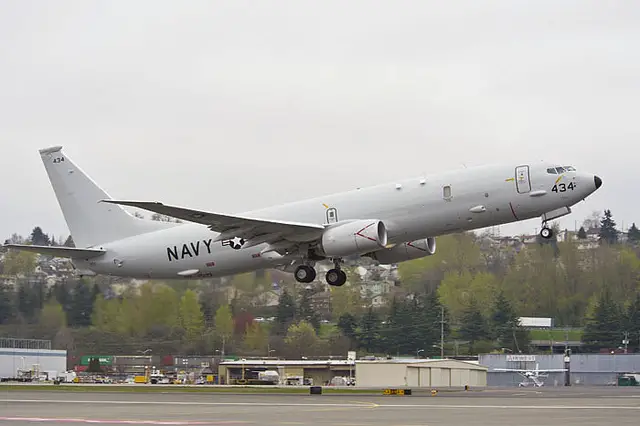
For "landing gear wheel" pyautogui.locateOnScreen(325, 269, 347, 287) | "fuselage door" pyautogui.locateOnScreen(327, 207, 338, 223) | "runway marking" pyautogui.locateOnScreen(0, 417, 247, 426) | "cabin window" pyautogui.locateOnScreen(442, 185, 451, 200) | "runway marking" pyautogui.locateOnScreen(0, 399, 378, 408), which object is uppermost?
"cabin window" pyautogui.locateOnScreen(442, 185, 451, 200)

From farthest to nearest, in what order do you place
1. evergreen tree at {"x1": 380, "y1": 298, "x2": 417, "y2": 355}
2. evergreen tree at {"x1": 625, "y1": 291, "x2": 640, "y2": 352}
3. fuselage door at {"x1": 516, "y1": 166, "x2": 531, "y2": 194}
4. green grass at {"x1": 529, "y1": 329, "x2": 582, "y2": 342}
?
green grass at {"x1": 529, "y1": 329, "x2": 582, "y2": 342}
evergreen tree at {"x1": 625, "y1": 291, "x2": 640, "y2": 352}
evergreen tree at {"x1": 380, "y1": 298, "x2": 417, "y2": 355}
fuselage door at {"x1": 516, "y1": 166, "x2": 531, "y2": 194}

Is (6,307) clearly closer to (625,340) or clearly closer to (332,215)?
(332,215)

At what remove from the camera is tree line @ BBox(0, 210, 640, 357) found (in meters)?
61.8

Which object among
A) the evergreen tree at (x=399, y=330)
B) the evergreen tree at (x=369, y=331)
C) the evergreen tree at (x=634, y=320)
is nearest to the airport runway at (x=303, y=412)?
the evergreen tree at (x=369, y=331)

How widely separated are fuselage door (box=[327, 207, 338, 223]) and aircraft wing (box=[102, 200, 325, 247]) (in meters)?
0.71

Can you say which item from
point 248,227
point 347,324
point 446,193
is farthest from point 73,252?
point 347,324

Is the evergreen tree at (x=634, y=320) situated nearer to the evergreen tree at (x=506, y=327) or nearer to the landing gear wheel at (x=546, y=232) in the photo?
Answer: the evergreen tree at (x=506, y=327)

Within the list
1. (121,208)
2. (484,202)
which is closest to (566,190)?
(484,202)

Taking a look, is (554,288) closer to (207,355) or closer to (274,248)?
(207,355)

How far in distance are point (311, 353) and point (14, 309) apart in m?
25.9

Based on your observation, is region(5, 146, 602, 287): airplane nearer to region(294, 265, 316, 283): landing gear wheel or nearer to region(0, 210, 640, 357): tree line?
region(294, 265, 316, 283): landing gear wheel

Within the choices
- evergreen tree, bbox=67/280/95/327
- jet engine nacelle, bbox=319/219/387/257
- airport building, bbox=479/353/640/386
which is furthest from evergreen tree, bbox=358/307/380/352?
jet engine nacelle, bbox=319/219/387/257

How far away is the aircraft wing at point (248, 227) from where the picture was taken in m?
45.0

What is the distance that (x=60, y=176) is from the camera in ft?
179
